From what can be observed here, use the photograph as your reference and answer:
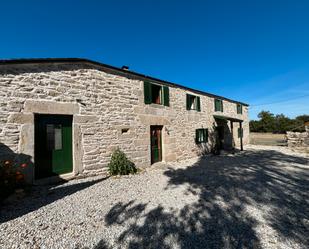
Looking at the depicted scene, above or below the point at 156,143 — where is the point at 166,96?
above

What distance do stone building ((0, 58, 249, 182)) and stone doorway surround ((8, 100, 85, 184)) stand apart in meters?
0.02

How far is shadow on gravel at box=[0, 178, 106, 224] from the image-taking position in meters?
3.49

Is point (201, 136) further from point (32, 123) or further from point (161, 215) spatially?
point (32, 123)

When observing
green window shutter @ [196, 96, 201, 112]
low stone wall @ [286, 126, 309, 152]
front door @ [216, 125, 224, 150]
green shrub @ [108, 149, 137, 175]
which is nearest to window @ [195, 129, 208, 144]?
green window shutter @ [196, 96, 201, 112]

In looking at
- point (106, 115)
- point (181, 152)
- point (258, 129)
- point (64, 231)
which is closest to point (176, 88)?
point (181, 152)

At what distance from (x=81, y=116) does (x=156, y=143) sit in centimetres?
434

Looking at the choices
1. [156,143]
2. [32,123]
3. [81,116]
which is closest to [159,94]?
[156,143]

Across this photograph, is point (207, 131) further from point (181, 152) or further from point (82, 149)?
point (82, 149)

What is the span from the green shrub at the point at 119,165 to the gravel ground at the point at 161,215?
1.10m

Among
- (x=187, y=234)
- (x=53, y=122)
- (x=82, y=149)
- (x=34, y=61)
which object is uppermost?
(x=34, y=61)

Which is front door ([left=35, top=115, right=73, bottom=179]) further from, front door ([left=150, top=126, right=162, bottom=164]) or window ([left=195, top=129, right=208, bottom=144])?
window ([left=195, top=129, right=208, bottom=144])

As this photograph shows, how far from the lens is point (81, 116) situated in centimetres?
632

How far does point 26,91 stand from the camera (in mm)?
5367

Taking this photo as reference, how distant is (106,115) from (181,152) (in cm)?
541
